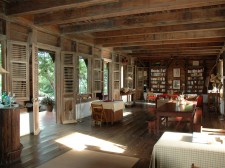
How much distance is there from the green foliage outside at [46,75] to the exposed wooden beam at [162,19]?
5.40 meters

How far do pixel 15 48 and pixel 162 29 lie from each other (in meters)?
4.21

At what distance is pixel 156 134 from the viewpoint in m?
5.86

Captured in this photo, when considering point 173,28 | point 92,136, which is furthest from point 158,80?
point 92,136

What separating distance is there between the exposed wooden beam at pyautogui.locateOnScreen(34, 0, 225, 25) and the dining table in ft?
8.66

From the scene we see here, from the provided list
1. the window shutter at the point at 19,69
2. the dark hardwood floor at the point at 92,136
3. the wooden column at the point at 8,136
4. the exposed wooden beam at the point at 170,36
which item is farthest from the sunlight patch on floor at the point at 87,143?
the exposed wooden beam at the point at 170,36

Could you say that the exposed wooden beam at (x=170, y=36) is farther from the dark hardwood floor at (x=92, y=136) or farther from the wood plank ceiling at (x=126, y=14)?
the dark hardwood floor at (x=92, y=136)

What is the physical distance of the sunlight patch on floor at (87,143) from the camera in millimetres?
4669

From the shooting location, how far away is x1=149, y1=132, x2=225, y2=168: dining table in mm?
2311

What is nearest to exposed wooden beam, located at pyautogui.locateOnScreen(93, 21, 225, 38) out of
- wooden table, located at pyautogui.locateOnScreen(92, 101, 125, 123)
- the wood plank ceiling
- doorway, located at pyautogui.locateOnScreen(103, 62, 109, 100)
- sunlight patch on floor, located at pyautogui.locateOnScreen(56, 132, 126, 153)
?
the wood plank ceiling

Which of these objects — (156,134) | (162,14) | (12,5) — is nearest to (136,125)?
(156,134)

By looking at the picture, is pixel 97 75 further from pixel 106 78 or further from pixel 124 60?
pixel 124 60

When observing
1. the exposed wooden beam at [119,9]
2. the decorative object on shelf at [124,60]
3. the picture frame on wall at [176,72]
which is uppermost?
the exposed wooden beam at [119,9]

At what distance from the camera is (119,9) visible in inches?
182

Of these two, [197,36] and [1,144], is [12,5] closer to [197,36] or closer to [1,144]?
[1,144]
